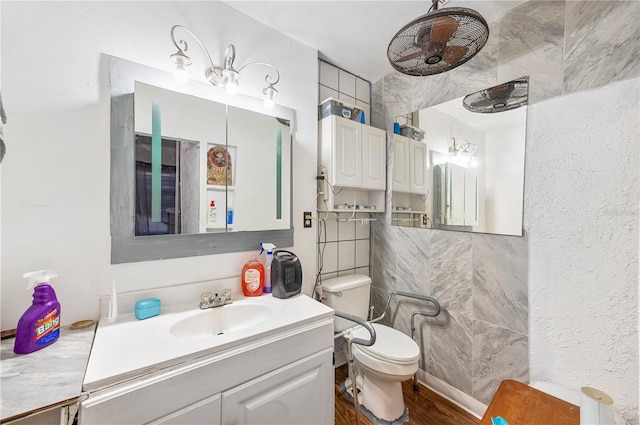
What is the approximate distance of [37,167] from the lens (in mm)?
882

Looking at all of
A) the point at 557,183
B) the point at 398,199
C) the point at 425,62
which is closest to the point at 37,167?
the point at 425,62

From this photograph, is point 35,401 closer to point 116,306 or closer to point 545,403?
point 116,306

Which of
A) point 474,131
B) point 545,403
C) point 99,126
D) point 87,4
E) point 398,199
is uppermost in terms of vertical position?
point 87,4

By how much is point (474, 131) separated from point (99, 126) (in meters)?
1.89

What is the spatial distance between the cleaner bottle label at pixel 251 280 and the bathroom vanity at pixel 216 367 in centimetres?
8

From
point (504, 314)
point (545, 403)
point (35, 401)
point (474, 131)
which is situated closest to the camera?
point (35, 401)

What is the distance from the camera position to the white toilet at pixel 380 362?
4.32 ft

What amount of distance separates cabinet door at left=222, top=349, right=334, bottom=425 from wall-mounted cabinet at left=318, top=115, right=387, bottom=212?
3.04 feet

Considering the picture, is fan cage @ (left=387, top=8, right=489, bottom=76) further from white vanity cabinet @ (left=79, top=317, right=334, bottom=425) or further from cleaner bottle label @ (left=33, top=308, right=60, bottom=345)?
cleaner bottle label @ (left=33, top=308, right=60, bottom=345)

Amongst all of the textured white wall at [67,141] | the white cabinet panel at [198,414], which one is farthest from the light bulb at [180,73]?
the white cabinet panel at [198,414]

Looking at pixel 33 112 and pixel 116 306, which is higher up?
pixel 33 112

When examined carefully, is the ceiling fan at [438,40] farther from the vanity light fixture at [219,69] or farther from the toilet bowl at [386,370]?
the toilet bowl at [386,370]

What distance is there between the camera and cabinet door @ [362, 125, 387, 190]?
1766mm

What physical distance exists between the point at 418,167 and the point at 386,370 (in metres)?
1.32
